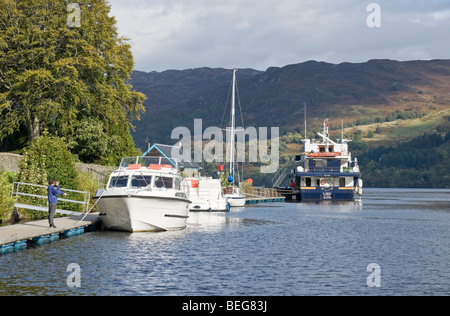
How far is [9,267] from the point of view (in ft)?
75.2

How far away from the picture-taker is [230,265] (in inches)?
1000

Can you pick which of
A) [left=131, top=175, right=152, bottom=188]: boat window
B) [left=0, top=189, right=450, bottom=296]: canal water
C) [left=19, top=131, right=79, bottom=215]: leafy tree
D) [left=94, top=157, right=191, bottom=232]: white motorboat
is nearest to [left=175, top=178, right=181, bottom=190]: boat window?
[left=94, top=157, right=191, bottom=232]: white motorboat

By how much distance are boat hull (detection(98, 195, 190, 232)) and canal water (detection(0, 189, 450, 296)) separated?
796 millimetres

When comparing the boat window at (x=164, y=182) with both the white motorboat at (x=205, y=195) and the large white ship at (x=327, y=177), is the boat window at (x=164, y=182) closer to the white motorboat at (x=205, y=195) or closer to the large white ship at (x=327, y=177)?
the white motorboat at (x=205, y=195)

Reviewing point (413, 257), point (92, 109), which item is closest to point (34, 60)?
point (92, 109)

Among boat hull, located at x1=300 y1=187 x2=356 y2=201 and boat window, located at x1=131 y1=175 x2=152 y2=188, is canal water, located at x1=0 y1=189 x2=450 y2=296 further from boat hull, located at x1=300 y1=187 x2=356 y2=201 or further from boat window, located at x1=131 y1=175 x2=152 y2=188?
boat hull, located at x1=300 y1=187 x2=356 y2=201

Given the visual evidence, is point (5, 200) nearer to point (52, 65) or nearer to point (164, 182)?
point (164, 182)

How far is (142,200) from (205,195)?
89.7 ft

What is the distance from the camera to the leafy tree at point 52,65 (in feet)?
177

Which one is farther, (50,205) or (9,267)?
(50,205)

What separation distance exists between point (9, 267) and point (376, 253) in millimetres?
17582

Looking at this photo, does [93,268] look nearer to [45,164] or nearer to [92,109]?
[45,164]

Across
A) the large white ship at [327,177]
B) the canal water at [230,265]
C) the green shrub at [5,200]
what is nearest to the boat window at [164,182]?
the canal water at [230,265]

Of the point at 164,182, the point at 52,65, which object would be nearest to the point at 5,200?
the point at 164,182
